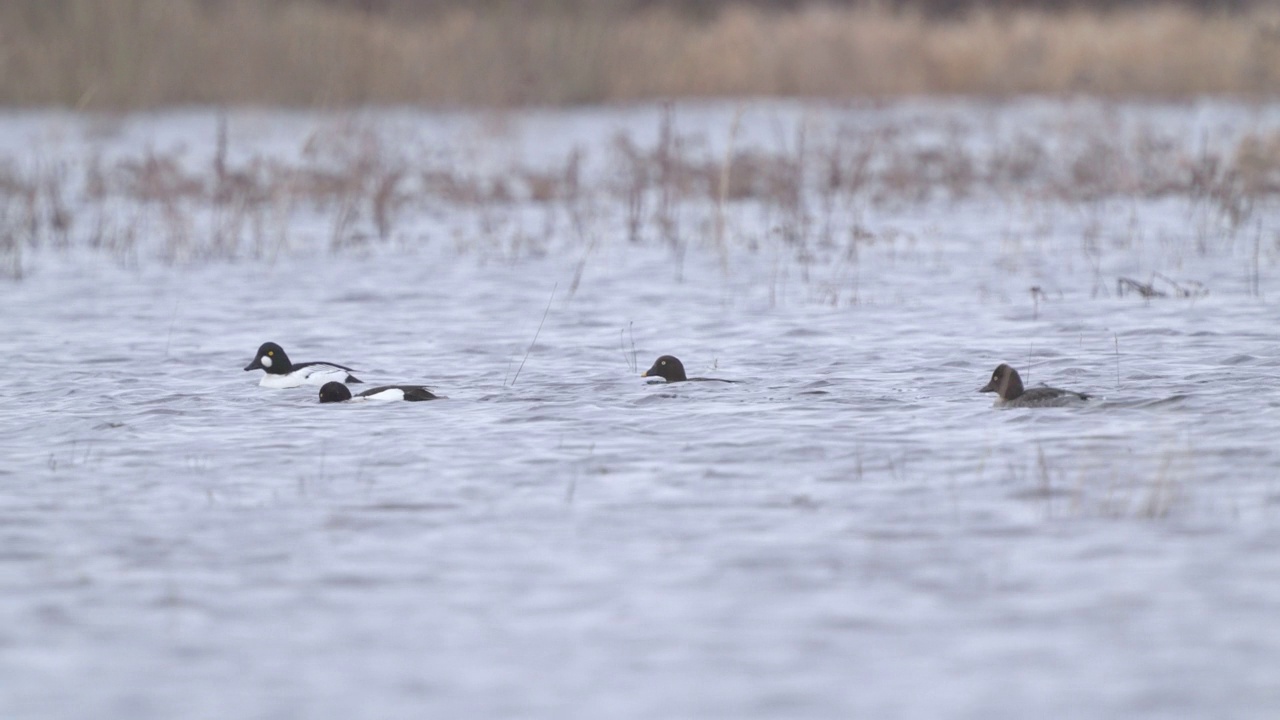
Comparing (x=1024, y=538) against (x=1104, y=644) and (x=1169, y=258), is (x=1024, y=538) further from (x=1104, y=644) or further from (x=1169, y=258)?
(x=1169, y=258)

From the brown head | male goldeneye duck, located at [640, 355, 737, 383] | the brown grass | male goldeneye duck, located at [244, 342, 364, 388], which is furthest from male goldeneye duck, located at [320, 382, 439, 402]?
the brown grass

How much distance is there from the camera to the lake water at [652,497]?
425 centimetres

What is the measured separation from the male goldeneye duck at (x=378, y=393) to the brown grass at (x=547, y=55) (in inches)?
564

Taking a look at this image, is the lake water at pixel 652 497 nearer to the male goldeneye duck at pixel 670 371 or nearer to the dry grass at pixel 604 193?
the male goldeneye duck at pixel 670 371

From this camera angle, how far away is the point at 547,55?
25641 millimetres

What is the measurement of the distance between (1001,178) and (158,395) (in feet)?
39.3

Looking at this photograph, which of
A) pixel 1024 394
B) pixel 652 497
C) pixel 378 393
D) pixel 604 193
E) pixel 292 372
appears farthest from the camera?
pixel 604 193

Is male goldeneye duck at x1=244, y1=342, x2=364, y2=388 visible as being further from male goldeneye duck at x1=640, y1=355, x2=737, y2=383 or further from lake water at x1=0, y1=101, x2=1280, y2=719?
male goldeneye duck at x1=640, y1=355, x2=737, y2=383

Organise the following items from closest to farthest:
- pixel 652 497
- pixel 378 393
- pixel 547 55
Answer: pixel 652 497 → pixel 378 393 → pixel 547 55

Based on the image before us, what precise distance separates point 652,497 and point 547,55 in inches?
796

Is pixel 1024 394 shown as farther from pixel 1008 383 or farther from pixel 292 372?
pixel 292 372

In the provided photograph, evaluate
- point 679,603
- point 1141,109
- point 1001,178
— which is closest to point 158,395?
point 679,603

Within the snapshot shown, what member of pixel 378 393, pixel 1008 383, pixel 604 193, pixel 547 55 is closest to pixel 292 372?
pixel 378 393

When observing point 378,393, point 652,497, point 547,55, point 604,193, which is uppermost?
point 547,55
